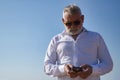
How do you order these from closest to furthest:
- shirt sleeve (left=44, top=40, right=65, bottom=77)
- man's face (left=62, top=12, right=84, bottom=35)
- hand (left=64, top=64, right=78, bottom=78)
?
hand (left=64, top=64, right=78, bottom=78) → man's face (left=62, top=12, right=84, bottom=35) → shirt sleeve (left=44, top=40, right=65, bottom=77)

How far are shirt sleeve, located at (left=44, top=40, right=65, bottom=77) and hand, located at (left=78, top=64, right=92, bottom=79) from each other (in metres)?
0.63

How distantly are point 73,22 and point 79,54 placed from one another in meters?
0.90

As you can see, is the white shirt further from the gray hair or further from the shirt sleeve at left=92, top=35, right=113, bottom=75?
the gray hair

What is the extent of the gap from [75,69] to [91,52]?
876 millimetres

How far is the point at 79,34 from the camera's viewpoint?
1405cm

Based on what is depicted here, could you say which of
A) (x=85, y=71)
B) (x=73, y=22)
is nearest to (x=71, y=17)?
(x=73, y=22)

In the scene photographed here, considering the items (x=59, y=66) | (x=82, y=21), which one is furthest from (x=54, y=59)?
(x=82, y=21)

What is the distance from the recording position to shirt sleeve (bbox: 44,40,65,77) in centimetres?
1388

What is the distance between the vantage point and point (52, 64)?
1412cm

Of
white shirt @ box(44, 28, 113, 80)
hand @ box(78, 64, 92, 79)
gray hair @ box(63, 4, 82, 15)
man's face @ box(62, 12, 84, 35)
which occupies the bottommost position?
hand @ box(78, 64, 92, 79)

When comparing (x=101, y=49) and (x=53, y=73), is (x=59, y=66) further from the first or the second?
(x=101, y=49)

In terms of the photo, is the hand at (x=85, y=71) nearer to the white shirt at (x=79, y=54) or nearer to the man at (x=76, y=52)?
the man at (x=76, y=52)

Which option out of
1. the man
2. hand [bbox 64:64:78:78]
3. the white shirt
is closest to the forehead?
the man

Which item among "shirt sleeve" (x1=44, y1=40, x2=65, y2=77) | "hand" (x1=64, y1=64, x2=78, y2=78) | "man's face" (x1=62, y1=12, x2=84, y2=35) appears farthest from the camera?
"shirt sleeve" (x1=44, y1=40, x2=65, y2=77)
